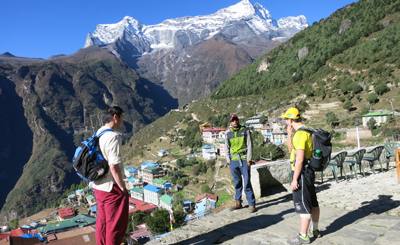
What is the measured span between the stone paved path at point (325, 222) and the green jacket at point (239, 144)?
94 cm

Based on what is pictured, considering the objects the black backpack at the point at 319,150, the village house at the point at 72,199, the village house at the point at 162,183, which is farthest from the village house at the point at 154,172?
the black backpack at the point at 319,150

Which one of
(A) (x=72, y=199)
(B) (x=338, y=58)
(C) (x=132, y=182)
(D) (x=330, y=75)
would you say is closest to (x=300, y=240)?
(D) (x=330, y=75)

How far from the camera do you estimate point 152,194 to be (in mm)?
74438

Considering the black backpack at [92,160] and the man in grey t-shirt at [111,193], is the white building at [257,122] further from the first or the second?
the black backpack at [92,160]

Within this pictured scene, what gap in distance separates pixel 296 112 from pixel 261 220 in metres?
2.10

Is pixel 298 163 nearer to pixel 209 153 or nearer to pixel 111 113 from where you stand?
pixel 111 113

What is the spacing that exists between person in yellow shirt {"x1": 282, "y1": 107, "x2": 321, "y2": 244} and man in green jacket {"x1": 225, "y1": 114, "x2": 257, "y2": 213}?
1.96 meters

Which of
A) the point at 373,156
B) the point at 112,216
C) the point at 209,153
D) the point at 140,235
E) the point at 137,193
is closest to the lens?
the point at 112,216

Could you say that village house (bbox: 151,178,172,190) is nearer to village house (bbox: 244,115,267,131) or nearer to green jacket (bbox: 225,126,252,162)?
village house (bbox: 244,115,267,131)

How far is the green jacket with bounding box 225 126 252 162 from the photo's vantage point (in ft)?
23.3

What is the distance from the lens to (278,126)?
64062mm

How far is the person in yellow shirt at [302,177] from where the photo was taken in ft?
16.1

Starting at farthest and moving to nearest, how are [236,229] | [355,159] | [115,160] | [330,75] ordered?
[330,75]
[355,159]
[236,229]
[115,160]

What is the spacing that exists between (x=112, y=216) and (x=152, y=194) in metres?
71.1
